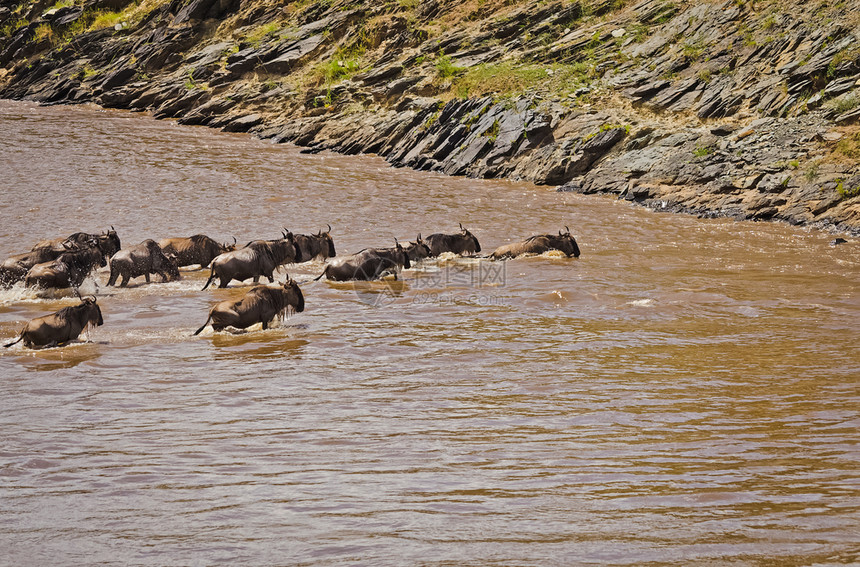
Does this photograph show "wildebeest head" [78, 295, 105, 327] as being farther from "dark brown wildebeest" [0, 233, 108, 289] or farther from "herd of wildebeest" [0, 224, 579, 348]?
"dark brown wildebeest" [0, 233, 108, 289]

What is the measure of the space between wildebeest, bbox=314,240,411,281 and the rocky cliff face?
849 centimetres

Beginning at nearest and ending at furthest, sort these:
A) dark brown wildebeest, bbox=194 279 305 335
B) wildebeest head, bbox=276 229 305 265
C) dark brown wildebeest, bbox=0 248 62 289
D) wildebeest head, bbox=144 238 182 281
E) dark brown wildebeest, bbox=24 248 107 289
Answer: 1. dark brown wildebeest, bbox=194 279 305 335
2. dark brown wildebeest, bbox=24 248 107 289
3. dark brown wildebeest, bbox=0 248 62 289
4. wildebeest head, bbox=144 238 182 281
5. wildebeest head, bbox=276 229 305 265

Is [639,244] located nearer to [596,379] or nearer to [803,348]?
[803,348]

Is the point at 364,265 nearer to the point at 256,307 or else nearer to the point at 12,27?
the point at 256,307

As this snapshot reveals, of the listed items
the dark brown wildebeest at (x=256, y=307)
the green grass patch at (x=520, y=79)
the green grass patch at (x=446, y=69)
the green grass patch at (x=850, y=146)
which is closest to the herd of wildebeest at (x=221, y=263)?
the dark brown wildebeest at (x=256, y=307)

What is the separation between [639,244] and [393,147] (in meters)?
14.0

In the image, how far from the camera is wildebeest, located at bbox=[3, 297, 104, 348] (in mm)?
10008

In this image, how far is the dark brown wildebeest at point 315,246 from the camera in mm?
15227

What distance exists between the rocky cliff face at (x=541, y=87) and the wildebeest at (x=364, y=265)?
8.49 metres

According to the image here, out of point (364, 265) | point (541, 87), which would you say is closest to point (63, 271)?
point (364, 265)

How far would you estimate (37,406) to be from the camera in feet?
26.0

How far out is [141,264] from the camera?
13781mm

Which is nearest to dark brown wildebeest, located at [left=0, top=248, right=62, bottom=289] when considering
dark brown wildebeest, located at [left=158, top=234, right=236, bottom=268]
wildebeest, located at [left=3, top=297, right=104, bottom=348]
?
dark brown wildebeest, located at [left=158, top=234, right=236, bottom=268]

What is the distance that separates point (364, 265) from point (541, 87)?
15.2m
